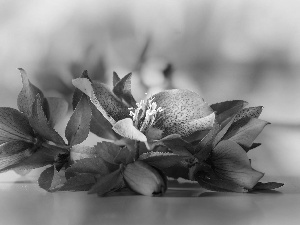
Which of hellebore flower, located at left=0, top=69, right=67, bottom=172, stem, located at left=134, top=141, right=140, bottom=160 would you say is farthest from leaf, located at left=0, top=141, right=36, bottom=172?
stem, located at left=134, top=141, right=140, bottom=160

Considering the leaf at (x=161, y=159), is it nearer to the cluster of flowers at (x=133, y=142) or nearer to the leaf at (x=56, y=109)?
the cluster of flowers at (x=133, y=142)

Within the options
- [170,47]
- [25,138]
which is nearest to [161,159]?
[25,138]

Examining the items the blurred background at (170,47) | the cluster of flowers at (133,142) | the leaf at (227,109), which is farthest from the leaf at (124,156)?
the blurred background at (170,47)

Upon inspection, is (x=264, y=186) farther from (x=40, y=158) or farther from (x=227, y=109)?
(x=40, y=158)

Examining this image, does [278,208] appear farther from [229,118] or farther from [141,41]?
[141,41]

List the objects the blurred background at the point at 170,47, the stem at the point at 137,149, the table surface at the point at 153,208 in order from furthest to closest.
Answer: the blurred background at the point at 170,47, the stem at the point at 137,149, the table surface at the point at 153,208

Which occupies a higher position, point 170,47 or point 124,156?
point 170,47

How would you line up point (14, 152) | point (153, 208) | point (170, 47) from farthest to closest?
point (170, 47)
point (14, 152)
point (153, 208)
